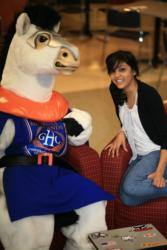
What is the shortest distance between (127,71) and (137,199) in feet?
2.11

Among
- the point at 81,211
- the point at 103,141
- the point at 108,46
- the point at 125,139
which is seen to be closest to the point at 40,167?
the point at 81,211

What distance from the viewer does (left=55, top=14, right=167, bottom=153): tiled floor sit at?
4.43m

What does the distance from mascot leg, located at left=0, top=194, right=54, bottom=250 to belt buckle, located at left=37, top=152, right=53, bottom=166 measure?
0.26 m

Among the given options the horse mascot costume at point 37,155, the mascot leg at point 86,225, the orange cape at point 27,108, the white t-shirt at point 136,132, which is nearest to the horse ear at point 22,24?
the horse mascot costume at point 37,155

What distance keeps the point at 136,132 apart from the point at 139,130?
0.8 inches

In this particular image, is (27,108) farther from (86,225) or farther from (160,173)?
(160,173)

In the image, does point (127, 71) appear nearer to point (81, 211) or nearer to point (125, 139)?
point (125, 139)

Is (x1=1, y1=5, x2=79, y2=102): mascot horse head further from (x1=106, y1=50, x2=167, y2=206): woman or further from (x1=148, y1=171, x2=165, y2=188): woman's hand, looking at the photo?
(x1=148, y1=171, x2=165, y2=188): woman's hand

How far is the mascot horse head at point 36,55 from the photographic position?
7.58 ft

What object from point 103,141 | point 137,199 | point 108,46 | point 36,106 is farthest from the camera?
point 108,46

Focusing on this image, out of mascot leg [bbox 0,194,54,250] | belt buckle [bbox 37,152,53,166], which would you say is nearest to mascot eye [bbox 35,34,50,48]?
belt buckle [bbox 37,152,53,166]

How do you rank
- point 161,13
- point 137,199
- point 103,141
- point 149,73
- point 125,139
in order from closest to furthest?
point 137,199
point 125,139
point 103,141
point 161,13
point 149,73

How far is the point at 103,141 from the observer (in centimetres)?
418

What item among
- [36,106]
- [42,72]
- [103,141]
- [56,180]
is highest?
[42,72]
